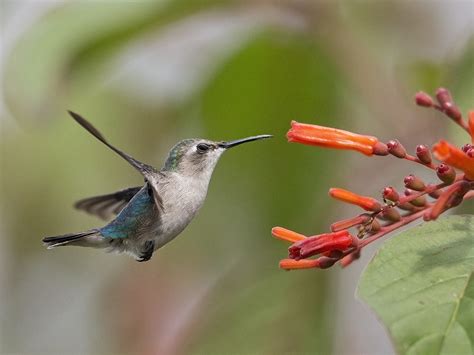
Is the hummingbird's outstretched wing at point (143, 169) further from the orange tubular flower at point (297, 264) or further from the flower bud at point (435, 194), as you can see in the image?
the flower bud at point (435, 194)

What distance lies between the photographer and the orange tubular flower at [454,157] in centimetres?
198

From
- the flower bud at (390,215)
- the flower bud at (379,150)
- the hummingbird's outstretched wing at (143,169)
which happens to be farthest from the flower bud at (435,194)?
the hummingbird's outstretched wing at (143,169)

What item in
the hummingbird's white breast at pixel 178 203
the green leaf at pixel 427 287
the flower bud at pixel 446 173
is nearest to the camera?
the green leaf at pixel 427 287

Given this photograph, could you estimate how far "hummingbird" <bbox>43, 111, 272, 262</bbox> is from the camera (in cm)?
299

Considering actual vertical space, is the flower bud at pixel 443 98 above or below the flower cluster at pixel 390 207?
above

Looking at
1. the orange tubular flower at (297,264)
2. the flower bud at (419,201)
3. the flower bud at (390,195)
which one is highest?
the flower bud at (390,195)

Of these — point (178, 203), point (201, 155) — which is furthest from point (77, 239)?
point (201, 155)

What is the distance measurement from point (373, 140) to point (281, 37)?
1.42 meters

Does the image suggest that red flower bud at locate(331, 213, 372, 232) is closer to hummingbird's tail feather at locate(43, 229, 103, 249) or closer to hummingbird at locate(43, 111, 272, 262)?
hummingbird at locate(43, 111, 272, 262)

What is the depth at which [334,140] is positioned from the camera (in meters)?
2.41

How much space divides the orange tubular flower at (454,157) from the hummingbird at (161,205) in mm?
1056

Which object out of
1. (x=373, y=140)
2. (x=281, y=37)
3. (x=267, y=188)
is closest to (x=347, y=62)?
(x=281, y=37)

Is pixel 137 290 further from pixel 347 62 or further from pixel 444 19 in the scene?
pixel 444 19

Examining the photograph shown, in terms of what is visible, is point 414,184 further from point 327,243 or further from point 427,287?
point 427,287
